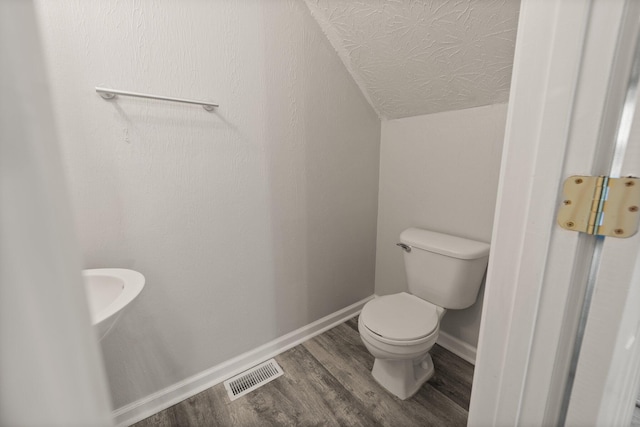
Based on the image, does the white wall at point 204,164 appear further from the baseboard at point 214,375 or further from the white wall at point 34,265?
the white wall at point 34,265

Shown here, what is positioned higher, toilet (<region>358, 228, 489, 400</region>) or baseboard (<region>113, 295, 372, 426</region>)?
toilet (<region>358, 228, 489, 400</region>)

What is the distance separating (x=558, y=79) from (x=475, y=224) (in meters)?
1.15

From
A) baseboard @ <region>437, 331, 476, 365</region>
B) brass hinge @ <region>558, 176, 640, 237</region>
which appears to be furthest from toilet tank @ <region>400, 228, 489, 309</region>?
brass hinge @ <region>558, 176, 640, 237</region>

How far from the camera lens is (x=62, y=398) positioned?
196 millimetres

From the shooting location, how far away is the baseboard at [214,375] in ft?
3.87

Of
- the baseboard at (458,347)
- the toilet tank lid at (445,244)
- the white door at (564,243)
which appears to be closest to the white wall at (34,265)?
the white door at (564,243)

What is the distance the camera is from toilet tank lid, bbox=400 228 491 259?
1.31m

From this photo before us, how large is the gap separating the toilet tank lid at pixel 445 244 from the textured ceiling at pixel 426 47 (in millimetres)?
697

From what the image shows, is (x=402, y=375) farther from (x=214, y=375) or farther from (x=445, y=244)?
(x=214, y=375)

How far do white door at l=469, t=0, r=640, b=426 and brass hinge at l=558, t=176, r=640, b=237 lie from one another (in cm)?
1

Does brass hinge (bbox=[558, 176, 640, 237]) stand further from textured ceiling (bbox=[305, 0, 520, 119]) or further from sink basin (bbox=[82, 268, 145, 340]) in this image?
sink basin (bbox=[82, 268, 145, 340])

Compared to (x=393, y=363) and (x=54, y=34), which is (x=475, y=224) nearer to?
(x=393, y=363)

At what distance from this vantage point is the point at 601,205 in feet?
1.26

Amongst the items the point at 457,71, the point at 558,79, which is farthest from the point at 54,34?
the point at 457,71
